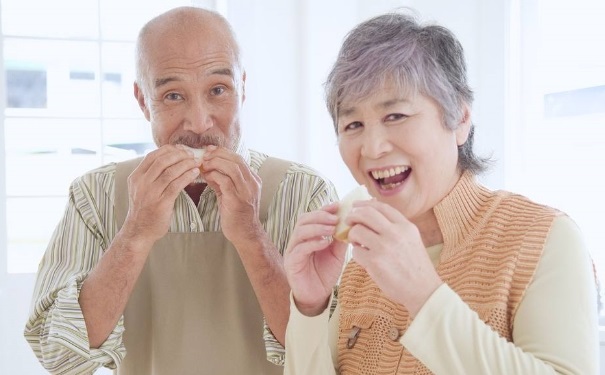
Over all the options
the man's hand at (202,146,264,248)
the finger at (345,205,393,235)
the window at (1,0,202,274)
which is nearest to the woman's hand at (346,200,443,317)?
the finger at (345,205,393,235)

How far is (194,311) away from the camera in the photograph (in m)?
1.92

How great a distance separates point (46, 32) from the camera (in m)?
3.76

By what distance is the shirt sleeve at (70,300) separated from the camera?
5.63 feet

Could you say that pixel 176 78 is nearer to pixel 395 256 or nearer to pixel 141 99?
pixel 141 99

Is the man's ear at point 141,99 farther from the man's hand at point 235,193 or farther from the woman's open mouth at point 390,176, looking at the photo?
the woman's open mouth at point 390,176

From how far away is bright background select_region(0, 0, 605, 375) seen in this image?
3607 mm

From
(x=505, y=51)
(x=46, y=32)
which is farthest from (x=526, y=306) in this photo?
(x=46, y=32)

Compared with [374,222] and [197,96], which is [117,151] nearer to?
[197,96]

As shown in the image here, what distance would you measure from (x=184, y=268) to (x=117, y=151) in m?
2.07

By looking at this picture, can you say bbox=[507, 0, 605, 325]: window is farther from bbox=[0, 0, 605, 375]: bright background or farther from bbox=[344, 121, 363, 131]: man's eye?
bbox=[344, 121, 363, 131]: man's eye

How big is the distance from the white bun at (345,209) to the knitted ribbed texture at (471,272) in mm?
162

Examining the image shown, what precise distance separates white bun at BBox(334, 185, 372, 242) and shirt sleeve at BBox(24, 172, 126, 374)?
2.44 ft

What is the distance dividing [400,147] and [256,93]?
2.38 metres

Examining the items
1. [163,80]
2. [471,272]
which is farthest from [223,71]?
[471,272]
